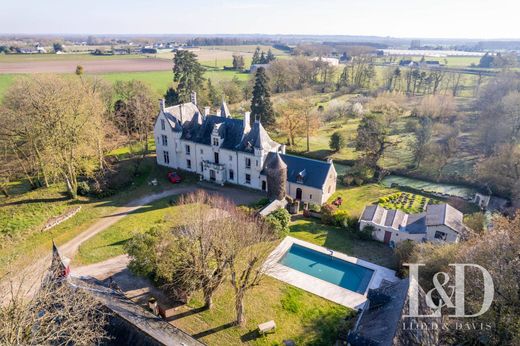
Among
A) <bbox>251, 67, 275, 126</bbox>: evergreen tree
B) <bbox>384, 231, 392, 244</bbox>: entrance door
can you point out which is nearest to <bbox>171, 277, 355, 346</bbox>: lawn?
<bbox>384, 231, 392, 244</bbox>: entrance door

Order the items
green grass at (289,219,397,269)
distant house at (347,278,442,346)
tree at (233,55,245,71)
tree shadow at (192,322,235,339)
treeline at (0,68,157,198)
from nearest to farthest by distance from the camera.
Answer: distant house at (347,278,442,346) < tree shadow at (192,322,235,339) < green grass at (289,219,397,269) < treeline at (0,68,157,198) < tree at (233,55,245,71)

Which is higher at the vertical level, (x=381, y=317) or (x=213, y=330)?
(x=381, y=317)

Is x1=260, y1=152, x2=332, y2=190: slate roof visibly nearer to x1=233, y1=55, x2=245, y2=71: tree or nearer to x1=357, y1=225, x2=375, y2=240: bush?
x1=357, y1=225, x2=375, y2=240: bush

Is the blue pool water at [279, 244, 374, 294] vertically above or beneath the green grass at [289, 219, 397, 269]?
beneath

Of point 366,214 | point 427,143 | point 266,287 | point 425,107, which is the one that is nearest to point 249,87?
point 425,107

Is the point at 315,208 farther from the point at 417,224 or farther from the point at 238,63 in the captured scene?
the point at 238,63

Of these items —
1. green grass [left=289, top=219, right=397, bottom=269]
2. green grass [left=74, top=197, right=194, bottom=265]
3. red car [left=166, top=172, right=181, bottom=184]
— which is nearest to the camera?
green grass [left=74, top=197, right=194, bottom=265]

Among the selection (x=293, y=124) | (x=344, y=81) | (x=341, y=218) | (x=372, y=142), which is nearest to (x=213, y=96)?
(x=293, y=124)

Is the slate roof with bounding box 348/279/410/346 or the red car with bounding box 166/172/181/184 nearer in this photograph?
the slate roof with bounding box 348/279/410/346
